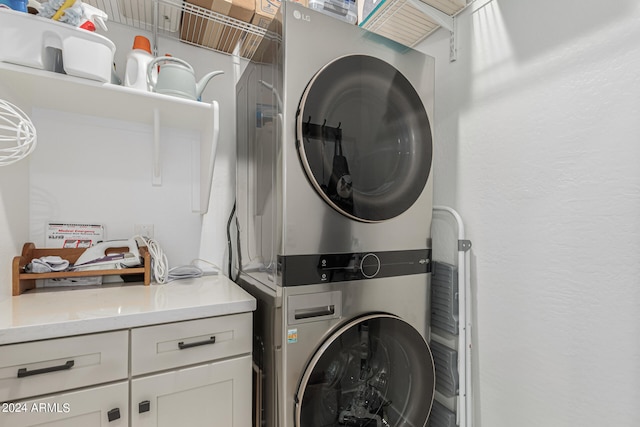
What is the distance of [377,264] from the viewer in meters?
1.25

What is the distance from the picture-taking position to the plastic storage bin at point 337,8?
1.43 m

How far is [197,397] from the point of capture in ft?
3.54

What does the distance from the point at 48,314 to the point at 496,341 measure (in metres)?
1.72

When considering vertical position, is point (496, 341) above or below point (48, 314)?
below

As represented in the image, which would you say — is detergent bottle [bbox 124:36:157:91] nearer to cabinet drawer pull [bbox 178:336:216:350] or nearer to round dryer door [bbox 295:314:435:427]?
cabinet drawer pull [bbox 178:336:216:350]

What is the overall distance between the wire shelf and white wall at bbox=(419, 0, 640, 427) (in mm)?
1140

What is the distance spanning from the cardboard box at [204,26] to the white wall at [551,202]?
118cm

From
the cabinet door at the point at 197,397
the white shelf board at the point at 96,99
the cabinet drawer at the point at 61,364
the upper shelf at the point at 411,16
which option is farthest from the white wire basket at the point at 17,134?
the upper shelf at the point at 411,16

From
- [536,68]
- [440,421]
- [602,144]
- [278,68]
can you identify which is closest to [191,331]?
[278,68]

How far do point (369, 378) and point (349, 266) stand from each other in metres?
0.50

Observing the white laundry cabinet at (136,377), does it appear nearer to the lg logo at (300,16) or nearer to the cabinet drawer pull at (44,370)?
the cabinet drawer pull at (44,370)

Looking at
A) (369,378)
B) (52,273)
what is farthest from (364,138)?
(52,273)

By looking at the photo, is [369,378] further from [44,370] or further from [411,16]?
[411,16]

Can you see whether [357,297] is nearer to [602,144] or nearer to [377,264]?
[377,264]
